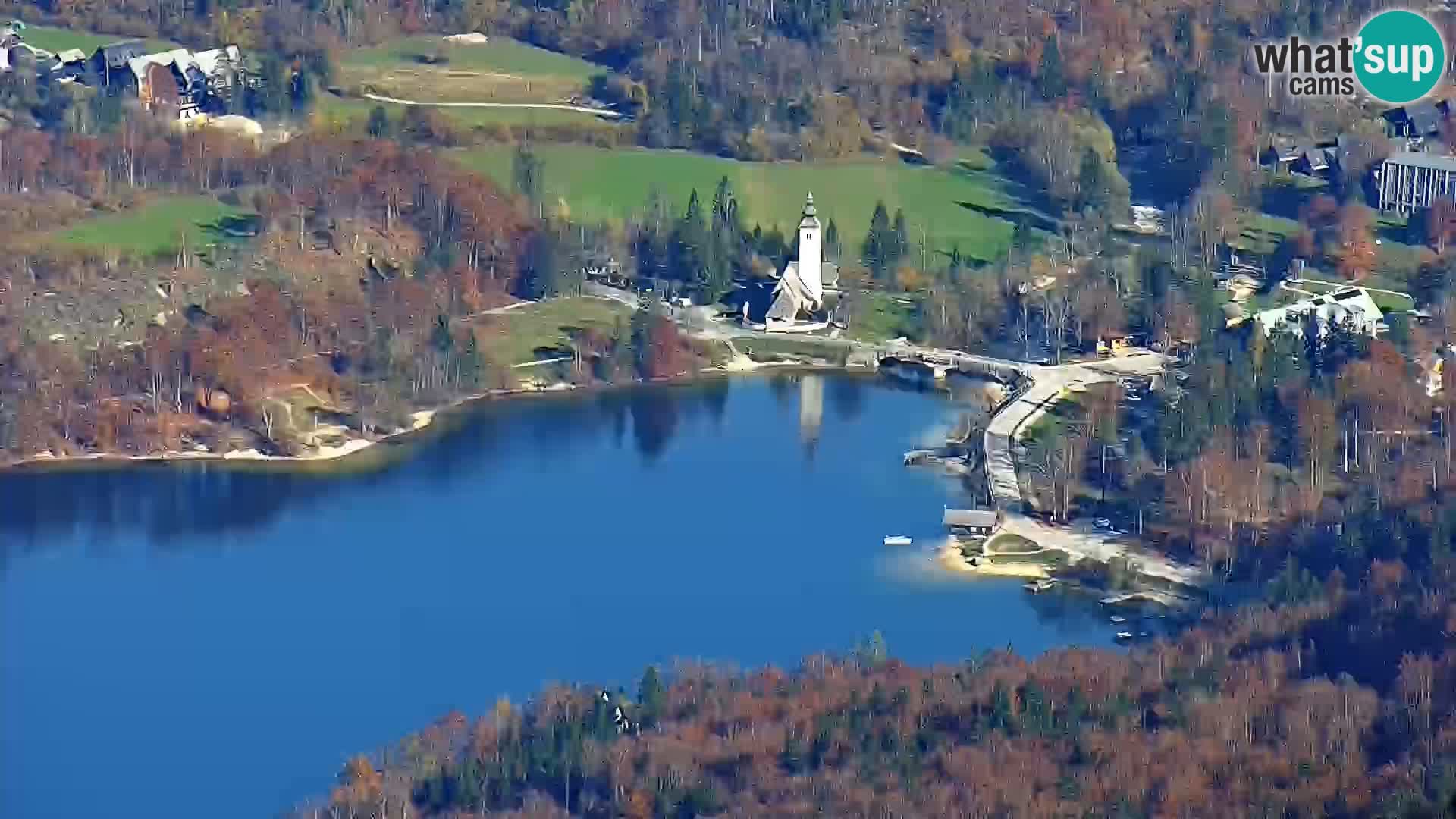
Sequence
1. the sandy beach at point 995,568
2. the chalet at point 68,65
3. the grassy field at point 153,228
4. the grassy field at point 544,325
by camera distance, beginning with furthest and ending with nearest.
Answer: the chalet at point 68,65 < the grassy field at point 153,228 < the grassy field at point 544,325 < the sandy beach at point 995,568

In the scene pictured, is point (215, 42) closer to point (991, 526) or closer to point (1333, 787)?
point (991, 526)

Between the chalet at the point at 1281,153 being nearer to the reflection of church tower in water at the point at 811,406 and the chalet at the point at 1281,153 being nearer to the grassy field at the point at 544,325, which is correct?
the reflection of church tower in water at the point at 811,406

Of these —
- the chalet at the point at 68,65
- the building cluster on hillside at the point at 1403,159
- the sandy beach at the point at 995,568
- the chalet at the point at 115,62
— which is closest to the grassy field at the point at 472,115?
the chalet at the point at 115,62

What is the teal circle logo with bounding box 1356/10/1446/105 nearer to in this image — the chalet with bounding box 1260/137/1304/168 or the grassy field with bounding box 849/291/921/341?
the chalet with bounding box 1260/137/1304/168

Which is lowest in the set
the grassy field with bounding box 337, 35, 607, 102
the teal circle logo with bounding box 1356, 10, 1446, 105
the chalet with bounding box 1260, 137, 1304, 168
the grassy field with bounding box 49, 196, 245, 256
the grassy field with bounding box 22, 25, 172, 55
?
the grassy field with bounding box 49, 196, 245, 256

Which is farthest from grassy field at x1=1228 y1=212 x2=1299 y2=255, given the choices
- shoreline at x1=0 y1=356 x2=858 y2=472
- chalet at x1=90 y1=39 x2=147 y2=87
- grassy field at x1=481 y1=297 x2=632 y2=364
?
chalet at x1=90 y1=39 x2=147 y2=87

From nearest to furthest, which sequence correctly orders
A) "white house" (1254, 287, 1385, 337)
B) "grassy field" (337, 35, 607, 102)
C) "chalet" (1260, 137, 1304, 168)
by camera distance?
"white house" (1254, 287, 1385, 337), "chalet" (1260, 137, 1304, 168), "grassy field" (337, 35, 607, 102)
